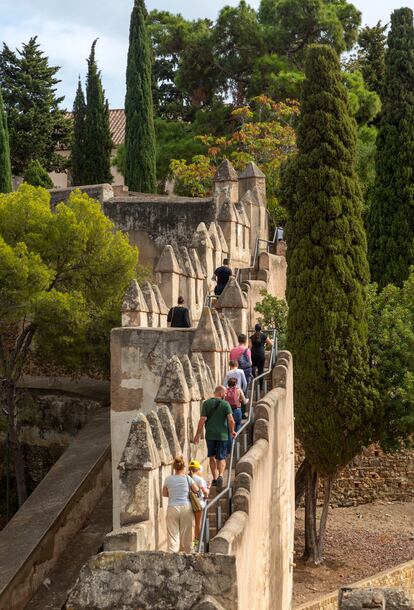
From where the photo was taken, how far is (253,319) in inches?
979

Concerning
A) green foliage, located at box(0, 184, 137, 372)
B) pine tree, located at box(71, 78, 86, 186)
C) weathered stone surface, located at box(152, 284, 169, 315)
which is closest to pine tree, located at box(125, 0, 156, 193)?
pine tree, located at box(71, 78, 86, 186)

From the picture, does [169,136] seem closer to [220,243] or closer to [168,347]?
[220,243]

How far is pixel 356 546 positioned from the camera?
24.0 meters

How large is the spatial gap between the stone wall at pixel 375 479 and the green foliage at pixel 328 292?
1.86 m

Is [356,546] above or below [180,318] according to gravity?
below

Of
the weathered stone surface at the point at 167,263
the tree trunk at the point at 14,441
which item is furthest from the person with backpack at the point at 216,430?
the tree trunk at the point at 14,441

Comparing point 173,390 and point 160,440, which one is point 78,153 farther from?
point 160,440

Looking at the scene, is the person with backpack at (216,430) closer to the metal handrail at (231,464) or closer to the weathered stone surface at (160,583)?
the metal handrail at (231,464)

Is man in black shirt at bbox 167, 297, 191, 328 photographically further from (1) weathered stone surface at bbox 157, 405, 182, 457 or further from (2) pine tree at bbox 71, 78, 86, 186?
(2) pine tree at bbox 71, 78, 86, 186

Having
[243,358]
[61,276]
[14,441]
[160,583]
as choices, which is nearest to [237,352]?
[243,358]

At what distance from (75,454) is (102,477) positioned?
1396 mm

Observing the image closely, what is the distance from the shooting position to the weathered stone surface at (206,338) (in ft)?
54.4

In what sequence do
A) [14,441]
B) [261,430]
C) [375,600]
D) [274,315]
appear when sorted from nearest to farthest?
[375,600], [261,430], [274,315], [14,441]

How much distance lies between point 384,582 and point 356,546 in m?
2.47
